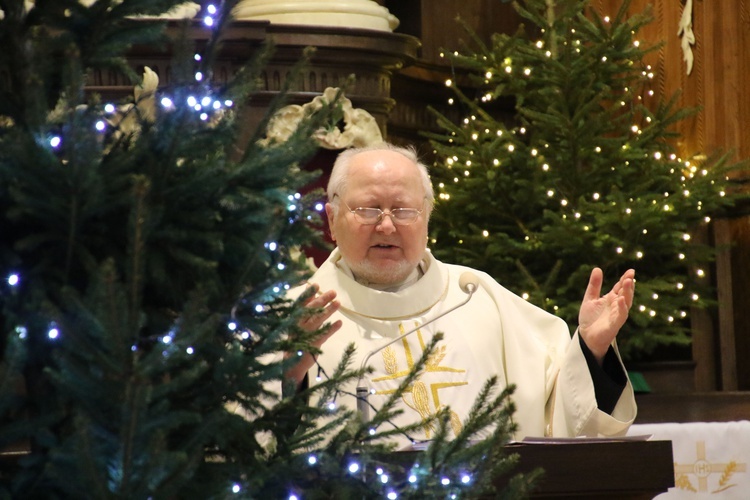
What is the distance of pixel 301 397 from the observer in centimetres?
198

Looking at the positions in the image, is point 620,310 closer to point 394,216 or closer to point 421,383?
point 421,383

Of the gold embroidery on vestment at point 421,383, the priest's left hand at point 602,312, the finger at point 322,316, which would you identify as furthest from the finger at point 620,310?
the finger at point 322,316

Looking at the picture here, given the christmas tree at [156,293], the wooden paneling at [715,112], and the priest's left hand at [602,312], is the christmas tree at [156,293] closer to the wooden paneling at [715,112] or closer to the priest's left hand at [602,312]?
the priest's left hand at [602,312]

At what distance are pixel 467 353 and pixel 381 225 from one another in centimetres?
53

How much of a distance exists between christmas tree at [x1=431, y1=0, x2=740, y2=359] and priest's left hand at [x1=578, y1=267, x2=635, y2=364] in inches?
121

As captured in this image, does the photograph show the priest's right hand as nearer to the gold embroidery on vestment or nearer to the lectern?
the lectern

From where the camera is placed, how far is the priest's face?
14.2ft

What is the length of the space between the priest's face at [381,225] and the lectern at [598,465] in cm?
157

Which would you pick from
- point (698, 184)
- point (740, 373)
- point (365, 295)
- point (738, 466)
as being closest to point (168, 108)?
point (365, 295)

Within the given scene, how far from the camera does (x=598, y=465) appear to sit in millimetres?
2842

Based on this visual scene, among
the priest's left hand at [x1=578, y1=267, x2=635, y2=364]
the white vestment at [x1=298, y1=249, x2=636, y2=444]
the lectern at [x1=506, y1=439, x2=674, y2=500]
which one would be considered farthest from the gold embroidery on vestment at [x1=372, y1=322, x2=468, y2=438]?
the lectern at [x1=506, y1=439, x2=674, y2=500]

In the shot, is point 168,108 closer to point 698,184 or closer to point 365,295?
point 365,295

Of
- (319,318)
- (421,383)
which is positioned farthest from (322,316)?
(421,383)

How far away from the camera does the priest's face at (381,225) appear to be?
433 centimetres
